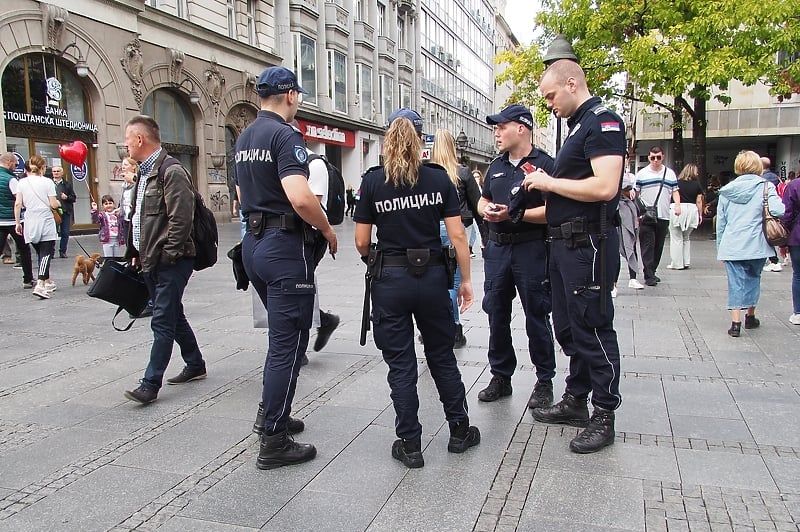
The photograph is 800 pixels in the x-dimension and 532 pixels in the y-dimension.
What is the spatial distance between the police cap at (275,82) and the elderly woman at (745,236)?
192 inches

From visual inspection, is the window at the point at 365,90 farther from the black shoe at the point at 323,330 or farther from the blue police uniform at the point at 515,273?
the blue police uniform at the point at 515,273

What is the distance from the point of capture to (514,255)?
4.19m

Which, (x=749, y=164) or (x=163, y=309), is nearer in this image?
(x=163, y=309)

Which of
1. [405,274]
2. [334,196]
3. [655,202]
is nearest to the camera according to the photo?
[405,274]

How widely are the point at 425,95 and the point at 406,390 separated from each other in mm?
44063

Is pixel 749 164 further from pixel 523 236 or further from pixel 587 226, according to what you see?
pixel 587 226

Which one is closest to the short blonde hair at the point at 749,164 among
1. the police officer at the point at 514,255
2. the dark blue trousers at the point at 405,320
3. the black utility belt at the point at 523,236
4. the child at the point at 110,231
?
the police officer at the point at 514,255

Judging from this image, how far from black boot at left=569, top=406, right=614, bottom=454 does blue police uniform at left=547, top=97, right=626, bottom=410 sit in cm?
5

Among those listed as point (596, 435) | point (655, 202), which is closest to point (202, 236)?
point (596, 435)

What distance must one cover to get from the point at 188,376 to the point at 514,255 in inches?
105

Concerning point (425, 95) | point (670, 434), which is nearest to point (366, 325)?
point (670, 434)

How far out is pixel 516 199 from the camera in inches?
156

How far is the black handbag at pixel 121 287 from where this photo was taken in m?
4.64

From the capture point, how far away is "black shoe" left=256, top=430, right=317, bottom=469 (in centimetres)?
337
